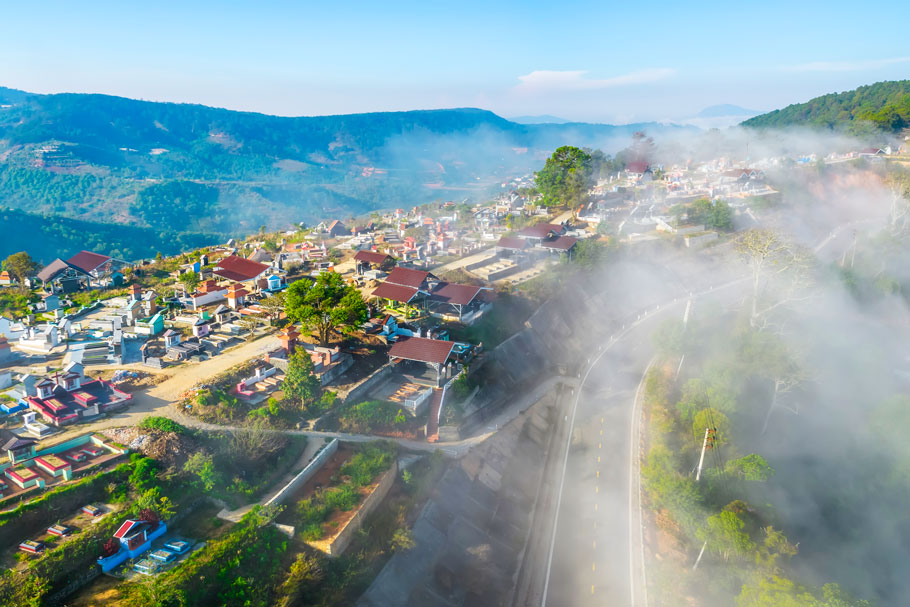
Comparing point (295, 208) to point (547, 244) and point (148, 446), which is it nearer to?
point (547, 244)

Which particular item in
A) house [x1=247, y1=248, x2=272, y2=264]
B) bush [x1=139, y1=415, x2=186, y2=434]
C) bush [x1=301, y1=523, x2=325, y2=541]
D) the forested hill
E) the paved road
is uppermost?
the forested hill

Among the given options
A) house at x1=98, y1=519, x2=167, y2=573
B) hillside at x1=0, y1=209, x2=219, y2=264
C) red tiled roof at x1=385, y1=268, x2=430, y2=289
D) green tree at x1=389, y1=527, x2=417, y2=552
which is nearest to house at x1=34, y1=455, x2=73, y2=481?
house at x1=98, y1=519, x2=167, y2=573

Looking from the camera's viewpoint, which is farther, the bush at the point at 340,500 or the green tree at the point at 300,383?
the green tree at the point at 300,383

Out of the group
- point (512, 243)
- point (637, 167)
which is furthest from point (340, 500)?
point (637, 167)

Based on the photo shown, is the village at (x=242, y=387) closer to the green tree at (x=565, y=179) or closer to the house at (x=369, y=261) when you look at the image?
the house at (x=369, y=261)

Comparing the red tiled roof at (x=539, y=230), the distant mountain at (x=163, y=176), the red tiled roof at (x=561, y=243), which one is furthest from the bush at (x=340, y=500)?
the distant mountain at (x=163, y=176)

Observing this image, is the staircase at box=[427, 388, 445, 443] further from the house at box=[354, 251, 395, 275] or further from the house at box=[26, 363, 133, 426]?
the house at box=[354, 251, 395, 275]
